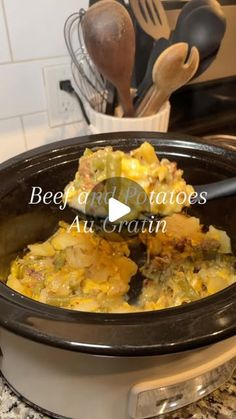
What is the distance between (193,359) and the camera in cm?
49

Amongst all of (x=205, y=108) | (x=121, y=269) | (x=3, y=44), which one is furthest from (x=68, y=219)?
(x=205, y=108)

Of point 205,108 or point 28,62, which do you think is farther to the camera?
point 205,108

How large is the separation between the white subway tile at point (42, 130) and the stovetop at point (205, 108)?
242 millimetres

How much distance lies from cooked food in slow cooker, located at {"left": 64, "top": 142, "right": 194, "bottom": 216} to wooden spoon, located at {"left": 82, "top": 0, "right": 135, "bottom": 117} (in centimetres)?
27

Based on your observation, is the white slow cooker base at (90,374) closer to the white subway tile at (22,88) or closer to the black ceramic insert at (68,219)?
the black ceramic insert at (68,219)

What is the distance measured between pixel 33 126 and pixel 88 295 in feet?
1.51

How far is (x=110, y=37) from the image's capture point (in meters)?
0.79

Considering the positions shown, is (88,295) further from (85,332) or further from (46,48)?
(46,48)

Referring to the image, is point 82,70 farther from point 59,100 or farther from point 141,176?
point 141,176

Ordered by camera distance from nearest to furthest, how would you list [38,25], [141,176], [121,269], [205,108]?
[141,176], [121,269], [38,25], [205,108]

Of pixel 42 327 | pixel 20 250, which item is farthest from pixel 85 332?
pixel 20 250

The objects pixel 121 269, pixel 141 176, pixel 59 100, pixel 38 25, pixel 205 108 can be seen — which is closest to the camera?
pixel 141 176

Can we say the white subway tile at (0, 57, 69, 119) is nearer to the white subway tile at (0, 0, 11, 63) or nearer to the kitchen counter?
the white subway tile at (0, 0, 11, 63)

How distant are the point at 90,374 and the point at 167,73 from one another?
1.89ft
